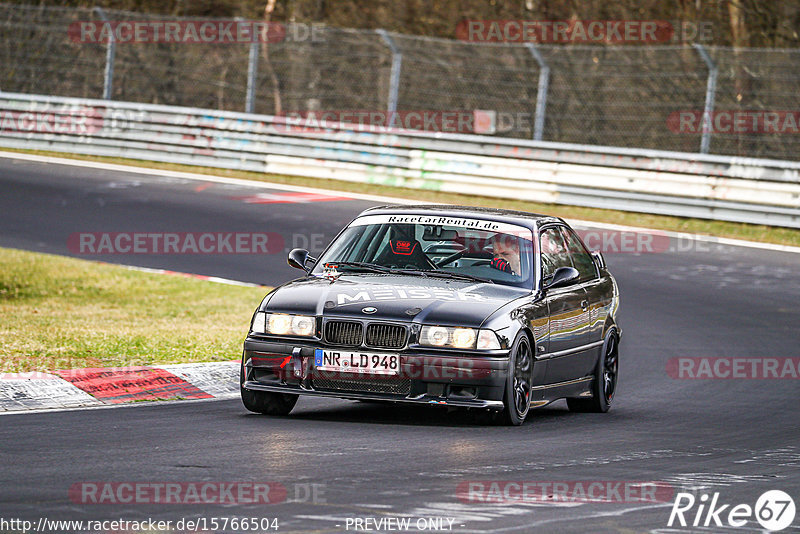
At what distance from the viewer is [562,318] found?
9562mm

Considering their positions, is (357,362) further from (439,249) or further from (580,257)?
(580,257)

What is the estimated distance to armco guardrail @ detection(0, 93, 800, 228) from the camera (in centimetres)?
2116

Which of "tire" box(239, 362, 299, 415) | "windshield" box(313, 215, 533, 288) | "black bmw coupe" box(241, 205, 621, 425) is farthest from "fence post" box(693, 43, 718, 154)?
"tire" box(239, 362, 299, 415)

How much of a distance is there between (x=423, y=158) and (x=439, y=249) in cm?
1459

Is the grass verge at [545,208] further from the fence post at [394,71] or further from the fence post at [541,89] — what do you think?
the fence post at [394,71]

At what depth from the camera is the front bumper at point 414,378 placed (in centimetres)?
832

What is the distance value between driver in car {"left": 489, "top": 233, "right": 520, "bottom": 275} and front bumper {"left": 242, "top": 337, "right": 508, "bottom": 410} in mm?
1126

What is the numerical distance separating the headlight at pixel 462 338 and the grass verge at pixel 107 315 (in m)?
3.07

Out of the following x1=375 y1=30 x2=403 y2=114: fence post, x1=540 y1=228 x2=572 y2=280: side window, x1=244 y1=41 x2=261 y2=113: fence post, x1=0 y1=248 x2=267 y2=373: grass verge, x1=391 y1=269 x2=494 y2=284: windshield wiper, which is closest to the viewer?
x1=391 y1=269 x2=494 y2=284: windshield wiper

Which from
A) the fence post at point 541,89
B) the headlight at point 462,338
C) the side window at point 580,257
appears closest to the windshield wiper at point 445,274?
the headlight at point 462,338

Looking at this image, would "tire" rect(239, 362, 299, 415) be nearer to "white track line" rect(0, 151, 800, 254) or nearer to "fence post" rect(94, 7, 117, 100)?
"white track line" rect(0, 151, 800, 254)

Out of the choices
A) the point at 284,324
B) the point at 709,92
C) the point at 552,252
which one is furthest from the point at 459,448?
the point at 709,92

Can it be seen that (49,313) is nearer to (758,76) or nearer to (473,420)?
(473,420)

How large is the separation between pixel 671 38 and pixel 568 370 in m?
23.4
